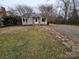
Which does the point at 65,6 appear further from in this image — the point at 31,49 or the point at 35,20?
the point at 31,49

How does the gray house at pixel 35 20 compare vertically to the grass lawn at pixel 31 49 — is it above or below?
below

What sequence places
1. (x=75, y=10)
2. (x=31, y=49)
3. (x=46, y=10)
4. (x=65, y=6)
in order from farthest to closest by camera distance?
1. (x=46, y=10)
2. (x=65, y=6)
3. (x=75, y=10)
4. (x=31, y=49)

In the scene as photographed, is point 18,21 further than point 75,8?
No

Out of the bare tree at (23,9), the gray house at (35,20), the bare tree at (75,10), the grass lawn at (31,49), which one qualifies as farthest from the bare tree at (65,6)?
the grass lawn at (31,49)

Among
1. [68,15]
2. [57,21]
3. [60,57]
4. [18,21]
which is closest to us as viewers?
[60,57]

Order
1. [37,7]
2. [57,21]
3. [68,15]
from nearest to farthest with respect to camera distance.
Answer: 1. [57,21]
2. [68,15]
3. [37,7]

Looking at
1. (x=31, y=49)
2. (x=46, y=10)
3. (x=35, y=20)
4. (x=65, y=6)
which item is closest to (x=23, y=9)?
(x=46, y=10)

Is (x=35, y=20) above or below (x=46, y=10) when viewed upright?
below

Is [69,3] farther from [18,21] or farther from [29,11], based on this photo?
[18,21]

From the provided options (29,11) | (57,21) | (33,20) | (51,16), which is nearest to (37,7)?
(29,11)

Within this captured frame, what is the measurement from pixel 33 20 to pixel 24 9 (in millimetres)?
11545

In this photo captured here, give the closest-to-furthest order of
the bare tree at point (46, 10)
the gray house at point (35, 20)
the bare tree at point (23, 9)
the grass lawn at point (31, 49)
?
the grass lawn at point (31, 49)
the gray house at point (35, 20)
the bare tree at point (46, 10)
the bare tree at point (23, 9)

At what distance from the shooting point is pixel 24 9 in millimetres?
43625

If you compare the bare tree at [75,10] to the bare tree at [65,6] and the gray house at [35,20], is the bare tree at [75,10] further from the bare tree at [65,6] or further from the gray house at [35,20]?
the gray house at [35,20]
